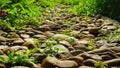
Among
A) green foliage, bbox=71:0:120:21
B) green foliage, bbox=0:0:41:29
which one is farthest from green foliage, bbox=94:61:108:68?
green foliage, bbox=71:0:120:21

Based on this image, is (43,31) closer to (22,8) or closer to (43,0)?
(22,8)

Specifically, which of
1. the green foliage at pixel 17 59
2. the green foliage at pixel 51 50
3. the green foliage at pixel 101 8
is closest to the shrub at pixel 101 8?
the green foliage at pixel 101 8

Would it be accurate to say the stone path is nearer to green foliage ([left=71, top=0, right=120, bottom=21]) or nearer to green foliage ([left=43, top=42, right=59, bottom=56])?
green foliage ([left=43, top=42, right=59, bottom=56])

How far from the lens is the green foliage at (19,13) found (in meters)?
5.93

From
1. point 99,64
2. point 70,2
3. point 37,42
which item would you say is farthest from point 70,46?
point 70,2

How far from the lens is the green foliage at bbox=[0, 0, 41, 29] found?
5934 millimetres

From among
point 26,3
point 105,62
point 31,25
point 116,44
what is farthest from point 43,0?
point 105,62

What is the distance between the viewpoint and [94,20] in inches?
294

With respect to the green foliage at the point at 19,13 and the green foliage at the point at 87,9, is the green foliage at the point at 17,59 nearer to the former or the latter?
the green foliage at the point at 19,13

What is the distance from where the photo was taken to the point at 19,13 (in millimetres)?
6672

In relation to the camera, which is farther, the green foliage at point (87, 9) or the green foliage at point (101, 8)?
the green foliage at point (87, 9)

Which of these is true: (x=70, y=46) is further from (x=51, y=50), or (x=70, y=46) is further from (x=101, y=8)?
(x=101, y=8)

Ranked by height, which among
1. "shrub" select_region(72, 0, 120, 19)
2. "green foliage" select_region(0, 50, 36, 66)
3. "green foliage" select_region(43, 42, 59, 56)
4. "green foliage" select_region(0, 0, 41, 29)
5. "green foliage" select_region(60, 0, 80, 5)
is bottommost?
"green foliage" select_region(0, 50, 36, 66)

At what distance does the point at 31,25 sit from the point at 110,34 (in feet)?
5.10
